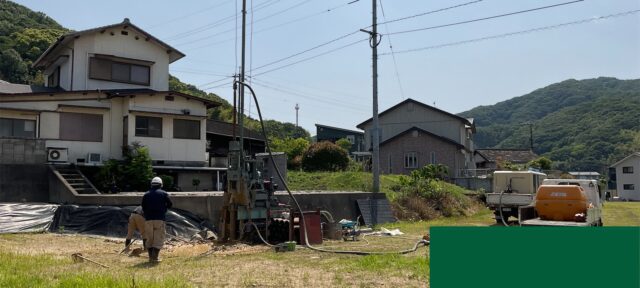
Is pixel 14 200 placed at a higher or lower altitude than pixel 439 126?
lower

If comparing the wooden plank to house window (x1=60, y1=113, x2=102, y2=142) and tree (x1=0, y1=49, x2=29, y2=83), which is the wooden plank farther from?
tree (x1=0, y1=49, x2=29, y2=83)

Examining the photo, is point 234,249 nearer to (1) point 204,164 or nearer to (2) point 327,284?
(2) point 327,284

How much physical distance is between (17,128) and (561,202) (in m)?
19.5

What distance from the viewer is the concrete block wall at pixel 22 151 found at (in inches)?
741

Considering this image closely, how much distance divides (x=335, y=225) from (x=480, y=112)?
138 metres

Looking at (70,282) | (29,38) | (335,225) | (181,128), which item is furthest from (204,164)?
(29,38)

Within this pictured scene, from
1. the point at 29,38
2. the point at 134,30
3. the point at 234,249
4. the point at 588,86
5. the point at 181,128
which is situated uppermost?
A: the point at 588,86

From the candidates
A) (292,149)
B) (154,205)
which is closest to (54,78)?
(292,149)

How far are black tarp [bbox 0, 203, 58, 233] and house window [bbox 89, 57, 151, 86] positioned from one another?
10045mm

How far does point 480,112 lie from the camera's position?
14625 cm

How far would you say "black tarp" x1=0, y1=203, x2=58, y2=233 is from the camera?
14.6 m

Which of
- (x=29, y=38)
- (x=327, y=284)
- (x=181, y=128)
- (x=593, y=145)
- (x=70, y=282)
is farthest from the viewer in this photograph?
(x=593, y=145)

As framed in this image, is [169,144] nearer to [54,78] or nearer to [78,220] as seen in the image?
[54,78]

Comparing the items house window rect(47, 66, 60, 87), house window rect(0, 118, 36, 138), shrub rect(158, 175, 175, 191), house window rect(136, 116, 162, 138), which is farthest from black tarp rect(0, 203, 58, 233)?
house window rect(47, 66, 60, 87)
